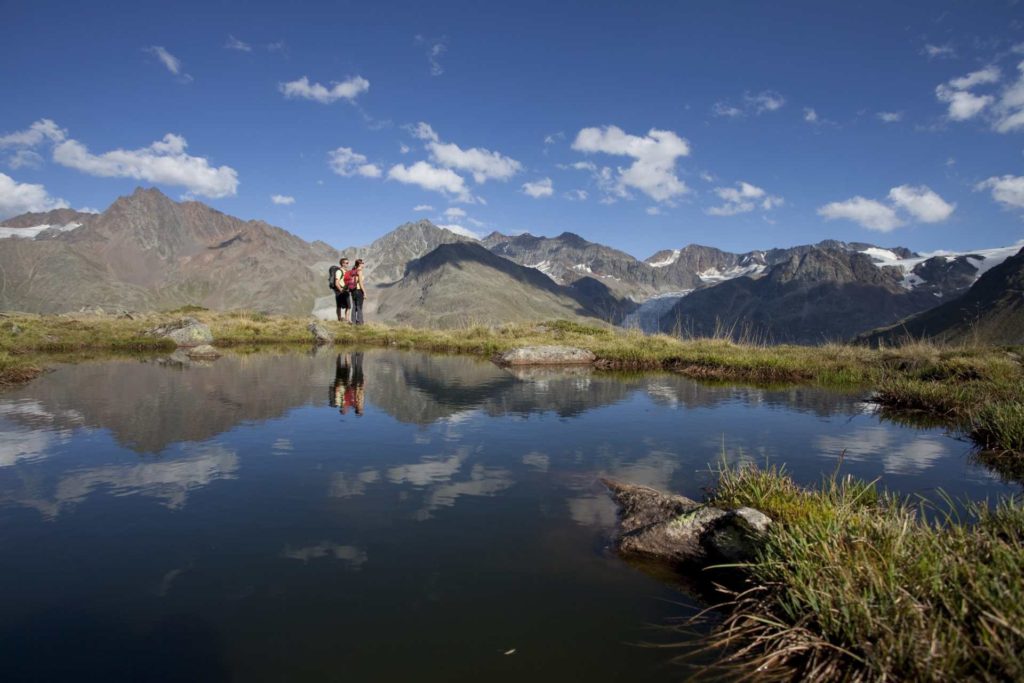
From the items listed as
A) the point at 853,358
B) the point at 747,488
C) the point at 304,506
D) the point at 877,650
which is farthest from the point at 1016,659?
the point at 853,358

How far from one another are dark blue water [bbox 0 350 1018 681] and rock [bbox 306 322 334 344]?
67.0 feet

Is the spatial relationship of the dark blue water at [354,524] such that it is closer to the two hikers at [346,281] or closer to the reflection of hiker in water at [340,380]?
the reflection of hiker in water at [340,380]

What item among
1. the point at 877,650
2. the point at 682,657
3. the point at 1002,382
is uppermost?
the point at 1002,382

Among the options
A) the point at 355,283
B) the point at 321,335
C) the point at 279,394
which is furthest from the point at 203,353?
the point at 279,394

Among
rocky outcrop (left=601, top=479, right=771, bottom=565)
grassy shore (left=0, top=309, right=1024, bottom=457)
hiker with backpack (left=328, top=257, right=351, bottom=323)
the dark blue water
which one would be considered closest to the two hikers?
hiker with backpack (left=328, top=257, right=351, bottom=323)

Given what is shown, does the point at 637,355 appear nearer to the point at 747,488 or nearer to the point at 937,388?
the point at 937,388

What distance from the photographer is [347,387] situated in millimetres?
17312

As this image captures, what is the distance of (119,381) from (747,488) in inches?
713

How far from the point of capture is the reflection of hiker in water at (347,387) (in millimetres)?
14328

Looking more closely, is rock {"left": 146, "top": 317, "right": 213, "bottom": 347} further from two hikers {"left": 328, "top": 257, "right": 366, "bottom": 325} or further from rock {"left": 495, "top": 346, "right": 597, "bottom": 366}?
rock {"left": 495, "top": 346, "right": 597, "bottom": 366}

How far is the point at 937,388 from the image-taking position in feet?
50.6

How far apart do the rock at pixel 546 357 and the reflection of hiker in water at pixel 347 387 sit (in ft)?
22.3

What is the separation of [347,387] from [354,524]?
36.0 feet

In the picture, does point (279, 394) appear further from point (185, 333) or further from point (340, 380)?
point (185, 333)
